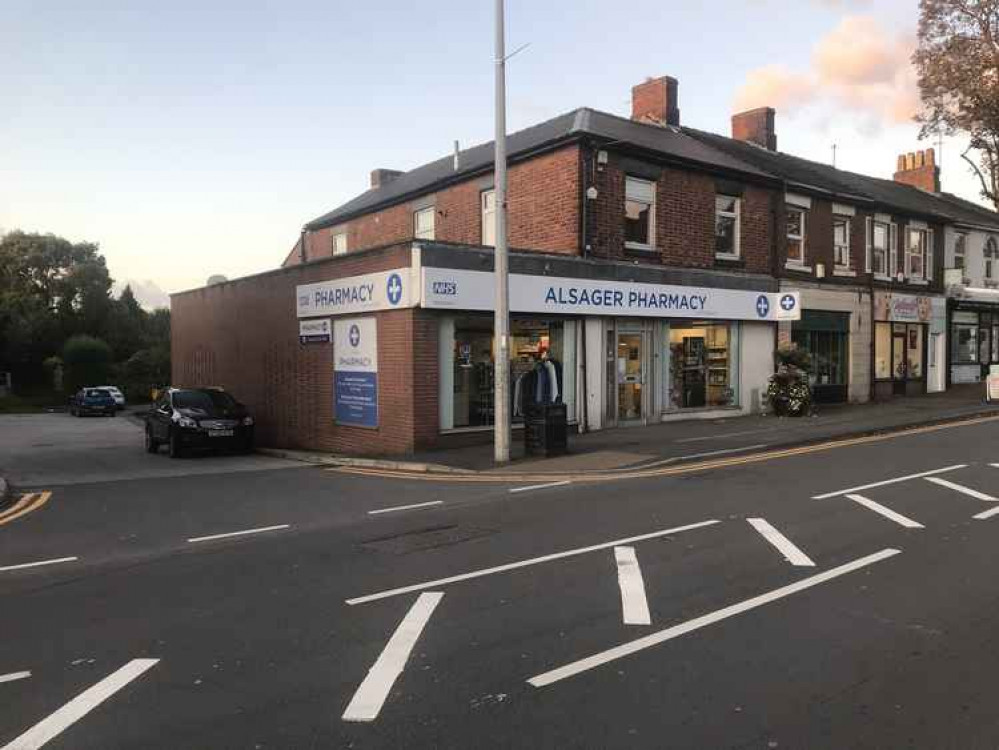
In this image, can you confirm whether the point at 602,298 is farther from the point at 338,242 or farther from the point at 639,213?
the point at 338,242

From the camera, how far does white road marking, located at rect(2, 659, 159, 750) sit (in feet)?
11.8

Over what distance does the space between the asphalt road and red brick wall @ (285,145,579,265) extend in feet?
31.7

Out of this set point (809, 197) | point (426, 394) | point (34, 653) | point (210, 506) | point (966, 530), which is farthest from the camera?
point (809, 197)

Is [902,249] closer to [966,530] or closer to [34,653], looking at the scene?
[966,530]

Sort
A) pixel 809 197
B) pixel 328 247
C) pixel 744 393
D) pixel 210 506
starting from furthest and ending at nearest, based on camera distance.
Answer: pixel 328 247, pixel 809 197, pixel 744 393, pixel 210 506

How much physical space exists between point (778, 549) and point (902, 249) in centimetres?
2418

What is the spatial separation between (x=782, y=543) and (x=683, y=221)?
1373 cm

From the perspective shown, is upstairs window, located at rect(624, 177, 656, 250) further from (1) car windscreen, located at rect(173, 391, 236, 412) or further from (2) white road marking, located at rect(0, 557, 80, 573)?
(2) white road marking, located at rect(0, 557, 80, 573)

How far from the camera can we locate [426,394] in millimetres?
14891

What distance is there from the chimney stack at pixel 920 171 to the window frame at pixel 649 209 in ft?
74.4

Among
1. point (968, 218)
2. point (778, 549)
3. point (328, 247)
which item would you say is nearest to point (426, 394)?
point (778, 549)

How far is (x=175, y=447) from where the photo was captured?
58.7 feet

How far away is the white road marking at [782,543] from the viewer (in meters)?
6.40

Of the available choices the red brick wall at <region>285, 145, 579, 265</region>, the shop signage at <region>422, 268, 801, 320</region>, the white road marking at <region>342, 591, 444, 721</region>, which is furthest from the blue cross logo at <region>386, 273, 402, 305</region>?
the white road marking at <region>342, 591, 444, 721</region>
